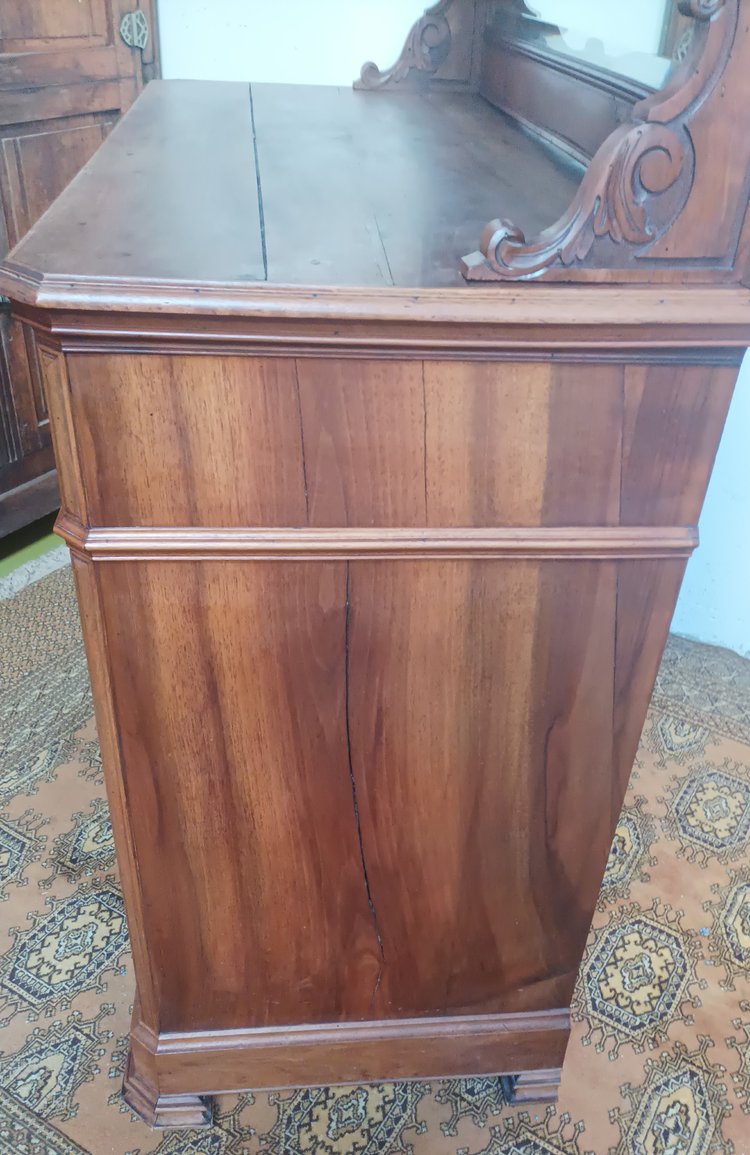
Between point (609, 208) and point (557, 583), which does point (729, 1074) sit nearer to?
point (557, 583)

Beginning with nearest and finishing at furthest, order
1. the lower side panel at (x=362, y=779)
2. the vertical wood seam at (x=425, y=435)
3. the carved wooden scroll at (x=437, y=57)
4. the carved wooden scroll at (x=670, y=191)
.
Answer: the carved wooden scroll at (x=670, y=191) → the vertical wood seam at (x=425, y=435) → the lower side panel at (x=362, y=779) → the carved wooden scroll at (x=437, y=57)

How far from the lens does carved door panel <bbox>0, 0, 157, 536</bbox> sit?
2.11 m

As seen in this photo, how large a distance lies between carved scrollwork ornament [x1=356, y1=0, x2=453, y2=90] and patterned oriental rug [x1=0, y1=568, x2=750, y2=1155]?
54.5 inches

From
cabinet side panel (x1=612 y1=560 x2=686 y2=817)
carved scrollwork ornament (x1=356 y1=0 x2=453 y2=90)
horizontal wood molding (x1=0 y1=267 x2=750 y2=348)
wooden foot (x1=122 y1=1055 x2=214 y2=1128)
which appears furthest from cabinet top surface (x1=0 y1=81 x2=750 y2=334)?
wooden foot (x1=122 y1=1055 x2=214 y2=1128)

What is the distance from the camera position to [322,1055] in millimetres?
1172

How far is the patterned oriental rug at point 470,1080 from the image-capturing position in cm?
118

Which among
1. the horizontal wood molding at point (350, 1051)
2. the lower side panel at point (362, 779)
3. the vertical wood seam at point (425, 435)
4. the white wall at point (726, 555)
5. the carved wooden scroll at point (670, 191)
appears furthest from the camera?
the white wall at point (726, 555)

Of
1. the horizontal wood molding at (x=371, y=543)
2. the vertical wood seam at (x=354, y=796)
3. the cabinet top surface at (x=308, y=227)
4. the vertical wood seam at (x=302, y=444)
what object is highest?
the cabinet top surface at (x=308, y=227)

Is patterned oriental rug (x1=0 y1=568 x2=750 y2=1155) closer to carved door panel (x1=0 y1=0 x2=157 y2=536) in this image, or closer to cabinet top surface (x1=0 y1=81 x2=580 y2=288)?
carved door panel (x1=0 y1=0 x2=157 y2=536)

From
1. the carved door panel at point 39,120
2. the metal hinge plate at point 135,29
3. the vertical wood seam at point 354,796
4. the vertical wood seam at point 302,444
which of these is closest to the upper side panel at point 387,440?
the vertical wood seam at point 302,444

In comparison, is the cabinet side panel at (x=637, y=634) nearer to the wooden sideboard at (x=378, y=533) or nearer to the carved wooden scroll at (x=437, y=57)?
the wooden sideboard at (x=378, y=533)

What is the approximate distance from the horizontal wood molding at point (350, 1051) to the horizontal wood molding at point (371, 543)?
690 millimetres

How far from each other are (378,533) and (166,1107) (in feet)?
2.85

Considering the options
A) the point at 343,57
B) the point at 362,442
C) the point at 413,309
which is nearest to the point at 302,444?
the point at 362,442
